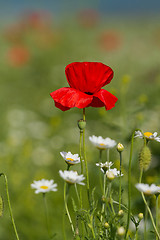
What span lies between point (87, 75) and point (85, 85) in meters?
0.03

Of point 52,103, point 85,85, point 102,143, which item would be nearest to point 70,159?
point 102,143

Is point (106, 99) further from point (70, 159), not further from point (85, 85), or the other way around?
point (70, 159)

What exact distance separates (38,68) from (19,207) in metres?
4.13

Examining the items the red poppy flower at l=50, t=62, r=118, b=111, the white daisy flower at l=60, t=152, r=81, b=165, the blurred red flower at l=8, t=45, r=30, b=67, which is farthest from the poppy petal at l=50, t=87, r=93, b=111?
the blurred red flower at l=8, t=45, r=30, b=67

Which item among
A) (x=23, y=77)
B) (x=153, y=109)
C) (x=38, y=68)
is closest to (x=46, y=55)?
(x=38, y=68)

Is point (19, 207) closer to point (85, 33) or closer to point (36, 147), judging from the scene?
point (36, 147)

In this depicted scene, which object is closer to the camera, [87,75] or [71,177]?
[71,177]

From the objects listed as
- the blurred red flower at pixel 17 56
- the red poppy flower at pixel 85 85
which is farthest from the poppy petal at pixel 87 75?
the blurred red flower at pixel 17 56

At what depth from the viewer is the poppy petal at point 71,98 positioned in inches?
33.4

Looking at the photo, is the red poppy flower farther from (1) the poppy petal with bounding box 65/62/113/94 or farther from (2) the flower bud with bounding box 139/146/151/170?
(2) the flower bud with bounding box 139/146/151/170

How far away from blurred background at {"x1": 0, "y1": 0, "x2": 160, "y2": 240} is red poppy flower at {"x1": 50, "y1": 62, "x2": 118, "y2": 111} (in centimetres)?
45

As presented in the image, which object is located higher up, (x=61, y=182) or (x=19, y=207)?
(x=61, y=182)

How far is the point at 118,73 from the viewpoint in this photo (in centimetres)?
498

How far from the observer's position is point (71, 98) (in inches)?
34.1
